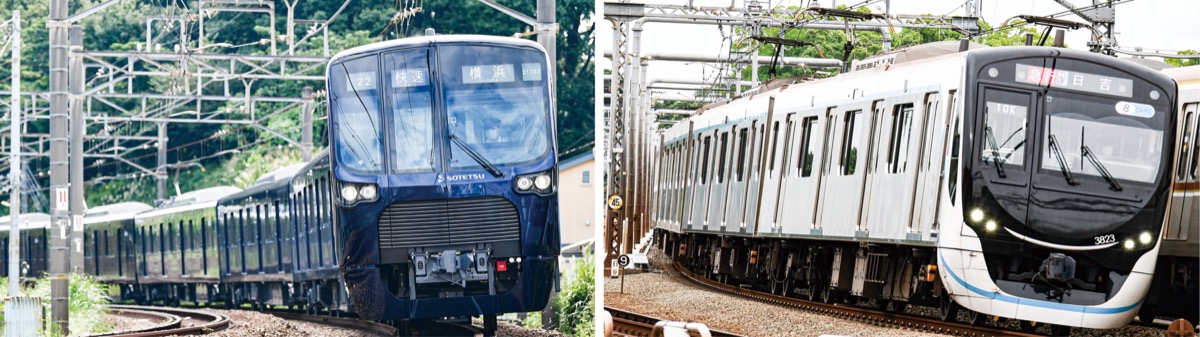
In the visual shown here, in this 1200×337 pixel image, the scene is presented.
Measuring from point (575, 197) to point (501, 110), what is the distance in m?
1.19

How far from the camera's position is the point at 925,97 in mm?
13875

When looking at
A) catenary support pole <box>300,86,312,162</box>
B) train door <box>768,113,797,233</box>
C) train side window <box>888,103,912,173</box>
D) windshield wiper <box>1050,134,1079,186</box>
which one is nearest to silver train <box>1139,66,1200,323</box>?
windshield wiper <box>1050,134,1079,186</box>

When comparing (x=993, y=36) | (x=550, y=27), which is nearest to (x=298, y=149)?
(x=550, y=27)

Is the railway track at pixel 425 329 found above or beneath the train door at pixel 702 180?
beneath

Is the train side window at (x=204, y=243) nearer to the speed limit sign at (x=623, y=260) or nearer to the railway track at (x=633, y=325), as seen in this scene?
the speed limit sign at (x=623, y=260)

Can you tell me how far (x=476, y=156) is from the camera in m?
11.9

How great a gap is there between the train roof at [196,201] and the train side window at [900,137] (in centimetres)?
1010

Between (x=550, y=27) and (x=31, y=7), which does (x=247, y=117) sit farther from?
(x=550, y=27)

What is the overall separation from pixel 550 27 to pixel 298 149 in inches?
705

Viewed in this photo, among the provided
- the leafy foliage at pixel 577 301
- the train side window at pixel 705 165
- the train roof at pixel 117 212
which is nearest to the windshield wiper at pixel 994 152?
the leafy foliage at pixel 577 301

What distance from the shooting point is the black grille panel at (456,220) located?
11.9 m

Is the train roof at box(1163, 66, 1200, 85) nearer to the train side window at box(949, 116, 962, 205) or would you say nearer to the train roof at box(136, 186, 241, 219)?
the train side window at box(949, 116, 962, 205)

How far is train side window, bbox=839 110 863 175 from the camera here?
1566 cm

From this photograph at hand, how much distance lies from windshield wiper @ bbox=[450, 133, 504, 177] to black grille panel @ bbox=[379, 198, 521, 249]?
0.71 feet
